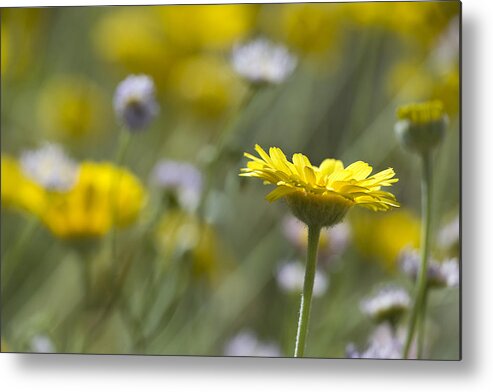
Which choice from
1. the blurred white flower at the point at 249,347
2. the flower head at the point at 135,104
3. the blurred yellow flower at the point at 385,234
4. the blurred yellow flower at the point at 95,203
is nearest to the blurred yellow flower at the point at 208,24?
the flower head at the point at 135,104

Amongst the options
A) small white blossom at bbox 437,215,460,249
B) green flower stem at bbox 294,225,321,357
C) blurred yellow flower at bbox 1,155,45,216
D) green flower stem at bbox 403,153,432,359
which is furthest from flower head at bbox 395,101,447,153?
blurred yellow flower at bbox 1,155,45,216

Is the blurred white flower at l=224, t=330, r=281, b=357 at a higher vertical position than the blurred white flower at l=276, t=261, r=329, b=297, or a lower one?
lower

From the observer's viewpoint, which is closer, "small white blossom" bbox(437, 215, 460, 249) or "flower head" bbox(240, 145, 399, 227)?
"flower head" bbox(240, 145, 399, 227)

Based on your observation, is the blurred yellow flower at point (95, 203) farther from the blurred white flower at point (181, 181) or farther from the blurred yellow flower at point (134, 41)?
the blurred yellow flower at point (134, 41)

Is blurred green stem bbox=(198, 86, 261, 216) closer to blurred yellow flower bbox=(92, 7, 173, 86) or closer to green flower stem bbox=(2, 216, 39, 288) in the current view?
blurred yellow flower bbox=(92, 7, 173, 86)

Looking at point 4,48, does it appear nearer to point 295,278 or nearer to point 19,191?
point 19,191

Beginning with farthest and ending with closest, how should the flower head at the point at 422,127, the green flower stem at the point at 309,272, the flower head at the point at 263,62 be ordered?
1. the flower head at the point at 263,62
2. the flower head at the point at 422,127
3. the green flower stem at the point at 309,272

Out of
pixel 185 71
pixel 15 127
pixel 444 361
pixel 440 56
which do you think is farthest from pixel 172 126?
pixel 444 361
